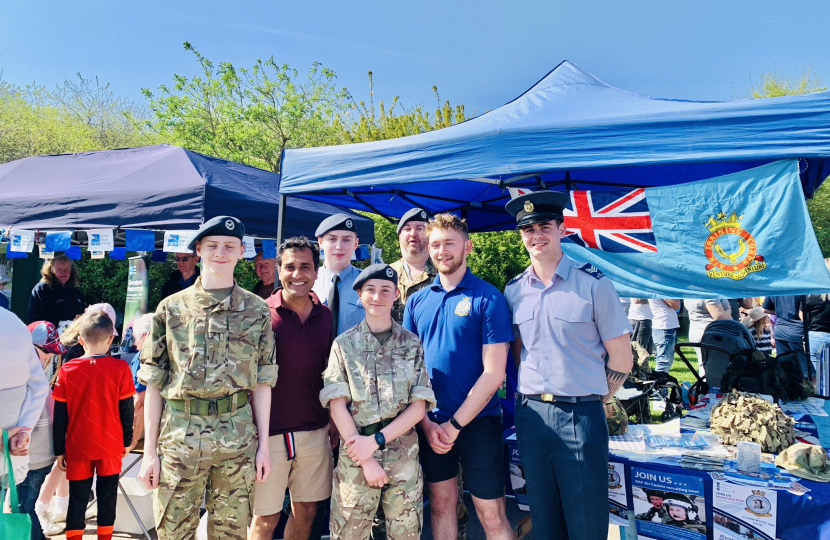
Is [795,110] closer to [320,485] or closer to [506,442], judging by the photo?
[506,442]

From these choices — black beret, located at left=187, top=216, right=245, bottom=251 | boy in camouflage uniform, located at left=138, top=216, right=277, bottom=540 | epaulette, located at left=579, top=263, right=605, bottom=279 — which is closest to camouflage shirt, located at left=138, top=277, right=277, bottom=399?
boy in camouflage uniform, located at left=138, top=216, right=277, bottom=540

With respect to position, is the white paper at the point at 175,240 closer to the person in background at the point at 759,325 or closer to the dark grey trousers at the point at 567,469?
the dark grey trousers at the point at 567,469

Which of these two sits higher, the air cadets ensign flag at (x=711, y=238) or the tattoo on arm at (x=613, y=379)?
the air cadets ensign flag at (x=711, y=238)

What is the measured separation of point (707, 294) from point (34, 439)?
403cm

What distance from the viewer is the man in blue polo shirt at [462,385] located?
2.44 m

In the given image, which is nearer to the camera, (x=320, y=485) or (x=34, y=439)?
(x=320, y=485)

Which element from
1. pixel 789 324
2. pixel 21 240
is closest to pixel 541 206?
pixel 789 324

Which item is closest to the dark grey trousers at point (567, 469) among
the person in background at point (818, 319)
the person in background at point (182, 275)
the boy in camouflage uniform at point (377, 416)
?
the boy in camouflage uniform at point (377, 416)

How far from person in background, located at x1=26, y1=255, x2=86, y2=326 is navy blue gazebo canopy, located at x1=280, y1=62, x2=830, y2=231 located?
3699 millimetres

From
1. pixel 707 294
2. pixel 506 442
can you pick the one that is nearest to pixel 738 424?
pixel 707 294

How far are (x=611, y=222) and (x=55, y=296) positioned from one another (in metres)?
6.00

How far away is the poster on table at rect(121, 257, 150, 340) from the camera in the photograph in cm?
543

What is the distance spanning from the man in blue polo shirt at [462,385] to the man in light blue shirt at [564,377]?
16cm

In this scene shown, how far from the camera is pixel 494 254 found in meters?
11.9
